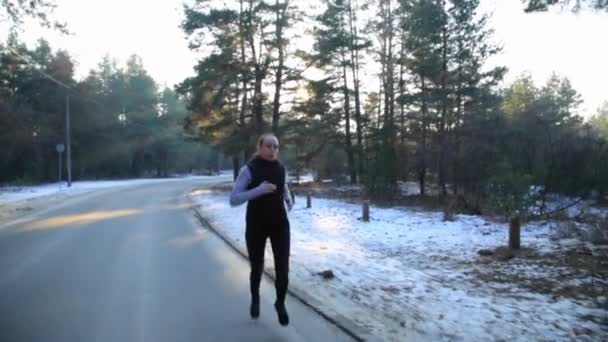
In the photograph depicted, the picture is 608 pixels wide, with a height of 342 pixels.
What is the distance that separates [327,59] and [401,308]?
2134 cm

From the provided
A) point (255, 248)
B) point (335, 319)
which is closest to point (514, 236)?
point (335, 319)

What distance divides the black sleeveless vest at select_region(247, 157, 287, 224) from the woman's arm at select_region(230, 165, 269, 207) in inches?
1.8

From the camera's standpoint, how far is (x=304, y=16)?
24234mm

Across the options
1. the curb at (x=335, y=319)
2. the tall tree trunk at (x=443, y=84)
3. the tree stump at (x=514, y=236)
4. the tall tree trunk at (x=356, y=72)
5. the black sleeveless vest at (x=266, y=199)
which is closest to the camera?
the curb at (x=335, y=319)

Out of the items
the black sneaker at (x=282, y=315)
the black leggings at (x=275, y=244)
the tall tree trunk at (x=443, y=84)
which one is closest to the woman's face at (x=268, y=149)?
the black leggings at (x=275, y=244)

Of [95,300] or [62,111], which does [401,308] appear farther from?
[62,111]

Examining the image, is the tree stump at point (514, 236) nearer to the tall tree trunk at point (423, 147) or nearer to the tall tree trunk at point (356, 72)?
the tall tree trunk at point (423, 147)

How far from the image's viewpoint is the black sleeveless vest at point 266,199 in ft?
14.0

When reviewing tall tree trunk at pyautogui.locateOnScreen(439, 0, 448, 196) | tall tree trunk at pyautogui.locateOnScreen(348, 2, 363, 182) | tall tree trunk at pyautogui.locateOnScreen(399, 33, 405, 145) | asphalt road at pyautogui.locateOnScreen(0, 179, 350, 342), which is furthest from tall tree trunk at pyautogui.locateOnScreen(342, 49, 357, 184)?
asphalt road at pyautogui.locateOnScreen(0, 179, 350, 342)

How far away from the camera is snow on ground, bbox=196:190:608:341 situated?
4289 millimetres

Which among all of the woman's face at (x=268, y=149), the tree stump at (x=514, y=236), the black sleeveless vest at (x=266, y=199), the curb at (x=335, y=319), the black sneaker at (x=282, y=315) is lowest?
the curb at (x=335, y=319)

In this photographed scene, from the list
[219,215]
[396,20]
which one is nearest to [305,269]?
[219,215]

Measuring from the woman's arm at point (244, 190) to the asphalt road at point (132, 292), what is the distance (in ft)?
4.34

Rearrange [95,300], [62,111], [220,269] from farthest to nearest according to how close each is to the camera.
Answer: [62,111] → [220,269] → [95,300]
